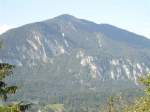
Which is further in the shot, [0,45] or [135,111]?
[135,111]

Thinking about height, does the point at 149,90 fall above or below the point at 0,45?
below

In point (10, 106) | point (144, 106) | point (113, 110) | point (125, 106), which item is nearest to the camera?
point (10, 106)

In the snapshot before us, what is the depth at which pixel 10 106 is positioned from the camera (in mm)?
26078

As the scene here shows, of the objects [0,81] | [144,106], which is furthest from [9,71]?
[144,106]

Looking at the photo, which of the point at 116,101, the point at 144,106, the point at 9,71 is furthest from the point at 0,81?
the point at 116,101

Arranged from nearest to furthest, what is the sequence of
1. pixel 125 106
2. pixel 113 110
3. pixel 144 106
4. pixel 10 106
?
pixel 10 106, pixel 144 106, pixel 113 110, pixel 125 106

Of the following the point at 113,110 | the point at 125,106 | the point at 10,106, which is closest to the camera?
the point at 10,106

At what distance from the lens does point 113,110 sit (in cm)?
3284

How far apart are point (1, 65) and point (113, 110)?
880 centimetres

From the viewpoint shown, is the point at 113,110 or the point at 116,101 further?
the point at 116,101

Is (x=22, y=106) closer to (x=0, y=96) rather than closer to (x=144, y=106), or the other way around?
(x=0, y=96)

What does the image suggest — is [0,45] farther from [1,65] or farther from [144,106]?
[144,106]

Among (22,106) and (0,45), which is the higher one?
(0,45)

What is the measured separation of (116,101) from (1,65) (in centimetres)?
1145
